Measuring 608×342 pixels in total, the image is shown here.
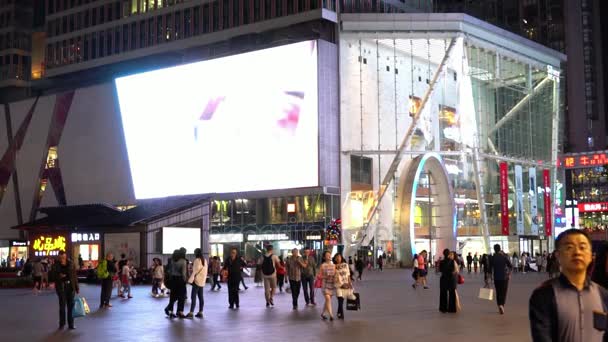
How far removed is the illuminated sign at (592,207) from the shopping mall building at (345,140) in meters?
46.9

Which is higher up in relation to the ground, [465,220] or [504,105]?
[504,105]

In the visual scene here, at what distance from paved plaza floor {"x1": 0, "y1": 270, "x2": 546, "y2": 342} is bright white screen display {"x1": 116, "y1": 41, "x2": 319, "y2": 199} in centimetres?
4157

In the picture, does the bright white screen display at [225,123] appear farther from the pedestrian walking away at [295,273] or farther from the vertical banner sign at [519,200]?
the pedestrian walking away at [295,273]

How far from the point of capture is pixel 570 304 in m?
4.79

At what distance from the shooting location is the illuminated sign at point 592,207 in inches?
5032

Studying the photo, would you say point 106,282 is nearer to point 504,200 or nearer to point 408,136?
point 408,136

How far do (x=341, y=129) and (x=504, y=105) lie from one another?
20.8m

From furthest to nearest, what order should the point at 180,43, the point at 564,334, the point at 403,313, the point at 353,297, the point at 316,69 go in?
the point at 180,43 < the point at 316,69 < the point at 403,313 < the point at 353,297 < the point at 564,334

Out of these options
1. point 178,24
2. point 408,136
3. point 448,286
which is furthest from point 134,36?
point 448,286

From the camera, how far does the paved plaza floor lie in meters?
15.6

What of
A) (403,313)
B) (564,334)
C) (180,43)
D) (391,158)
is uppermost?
(180,43)

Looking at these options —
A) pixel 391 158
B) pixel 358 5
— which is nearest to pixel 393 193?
pixel 391 158

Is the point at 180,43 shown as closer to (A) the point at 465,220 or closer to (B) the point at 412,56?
(B) the point at 412,56

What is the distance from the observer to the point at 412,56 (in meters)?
74.4
